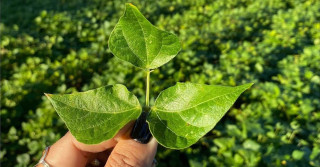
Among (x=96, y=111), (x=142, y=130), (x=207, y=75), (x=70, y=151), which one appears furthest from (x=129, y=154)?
(x=207, y=75)

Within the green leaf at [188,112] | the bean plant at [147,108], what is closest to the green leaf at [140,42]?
the bean plant at [147,108]

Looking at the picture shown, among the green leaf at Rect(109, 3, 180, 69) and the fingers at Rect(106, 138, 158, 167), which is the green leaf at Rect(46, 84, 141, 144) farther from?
the fingers at Rect(106, 138, 158, 167)

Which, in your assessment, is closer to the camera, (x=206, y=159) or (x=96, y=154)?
(x=96, y=154)

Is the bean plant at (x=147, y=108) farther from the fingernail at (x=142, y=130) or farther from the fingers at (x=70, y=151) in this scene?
the fingers at (x=70, y=151)

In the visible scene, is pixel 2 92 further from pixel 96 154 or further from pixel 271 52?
pixel 271 52

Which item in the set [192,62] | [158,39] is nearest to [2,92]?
[192,62]

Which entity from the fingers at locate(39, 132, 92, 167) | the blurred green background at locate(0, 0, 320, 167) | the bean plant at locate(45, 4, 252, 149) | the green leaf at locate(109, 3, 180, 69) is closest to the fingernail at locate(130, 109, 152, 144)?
the bean plant at locate(45, 4, 252, 149)
